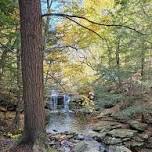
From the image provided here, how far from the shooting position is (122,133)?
12.5m

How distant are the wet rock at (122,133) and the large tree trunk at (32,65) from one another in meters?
7.20

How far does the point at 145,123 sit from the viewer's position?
14070 mm

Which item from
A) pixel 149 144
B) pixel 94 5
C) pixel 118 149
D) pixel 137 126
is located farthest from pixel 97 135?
pixel 94 5

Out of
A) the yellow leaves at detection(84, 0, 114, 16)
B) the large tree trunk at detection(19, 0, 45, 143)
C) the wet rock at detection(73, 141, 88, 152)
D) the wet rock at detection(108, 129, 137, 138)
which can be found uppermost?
the yellow leaves at detection(84, 0, 114, 16)

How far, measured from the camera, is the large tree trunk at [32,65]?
215 inches

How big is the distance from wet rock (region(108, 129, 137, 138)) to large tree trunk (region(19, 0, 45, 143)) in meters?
7.20

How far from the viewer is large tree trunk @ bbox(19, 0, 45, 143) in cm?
545

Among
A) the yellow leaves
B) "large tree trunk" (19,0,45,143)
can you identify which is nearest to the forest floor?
"large tree trunk" (19,0,45,143)

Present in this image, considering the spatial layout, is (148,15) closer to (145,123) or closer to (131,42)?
(131,42)

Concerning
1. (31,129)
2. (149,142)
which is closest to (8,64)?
(31,129)

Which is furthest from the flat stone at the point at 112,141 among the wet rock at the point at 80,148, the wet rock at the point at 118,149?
the wet rock at the point at 80,148

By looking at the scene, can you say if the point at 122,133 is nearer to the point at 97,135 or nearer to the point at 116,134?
the point at 116,134

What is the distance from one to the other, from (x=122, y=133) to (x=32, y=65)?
25.9 ft

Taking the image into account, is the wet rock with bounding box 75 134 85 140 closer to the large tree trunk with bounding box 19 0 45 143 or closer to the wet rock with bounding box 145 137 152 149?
the wet rock with bounding box 145 137 152 149
